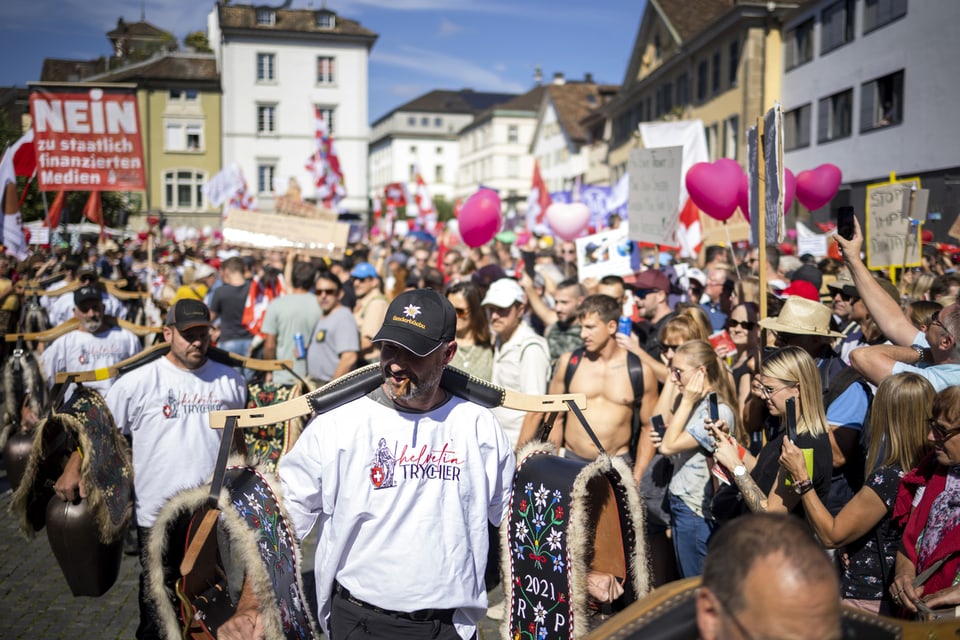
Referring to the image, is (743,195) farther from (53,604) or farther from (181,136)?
(181,136)

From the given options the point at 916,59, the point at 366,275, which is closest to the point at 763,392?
the point at 366,275

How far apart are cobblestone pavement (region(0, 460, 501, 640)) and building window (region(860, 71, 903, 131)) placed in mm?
22142

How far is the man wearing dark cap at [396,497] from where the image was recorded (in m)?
2.99

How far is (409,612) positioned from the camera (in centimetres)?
298

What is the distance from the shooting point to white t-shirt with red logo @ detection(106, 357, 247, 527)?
16.5ft

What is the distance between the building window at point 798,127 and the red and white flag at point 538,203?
12.3 m

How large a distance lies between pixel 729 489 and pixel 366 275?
5909 millimetres

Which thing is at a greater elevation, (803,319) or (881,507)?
(803,319)

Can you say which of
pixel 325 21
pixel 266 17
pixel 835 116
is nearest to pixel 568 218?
pixel 835 116

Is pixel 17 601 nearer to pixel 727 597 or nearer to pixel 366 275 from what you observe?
pixel 366 275

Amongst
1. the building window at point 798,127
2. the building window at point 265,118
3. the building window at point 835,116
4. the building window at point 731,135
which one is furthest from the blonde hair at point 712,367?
the building window at point 265,118

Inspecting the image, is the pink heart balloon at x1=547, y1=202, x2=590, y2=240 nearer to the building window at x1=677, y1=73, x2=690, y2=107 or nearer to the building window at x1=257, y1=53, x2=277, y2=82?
the building window at x1=677, y1=73, x2=690, y2=107

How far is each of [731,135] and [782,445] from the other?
31.6m

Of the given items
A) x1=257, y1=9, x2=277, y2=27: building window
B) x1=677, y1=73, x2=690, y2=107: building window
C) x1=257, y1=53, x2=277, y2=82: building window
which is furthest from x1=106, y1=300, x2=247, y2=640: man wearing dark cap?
x1=257, y1=9, x2=277, y2=27: building window
